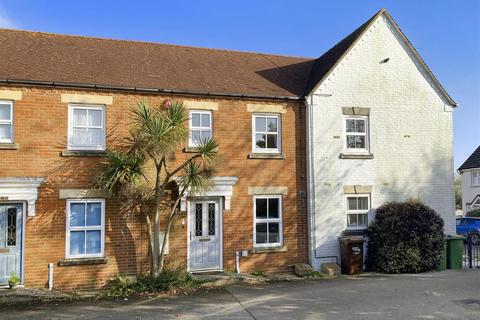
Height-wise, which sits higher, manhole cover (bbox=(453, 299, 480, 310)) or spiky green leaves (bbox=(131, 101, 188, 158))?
spiky green leaves (bbox=(131, 101, 188, 158))

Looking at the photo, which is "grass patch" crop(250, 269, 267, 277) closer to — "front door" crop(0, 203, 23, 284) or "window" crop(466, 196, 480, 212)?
"front door" crop(0, 203, 23, 284)

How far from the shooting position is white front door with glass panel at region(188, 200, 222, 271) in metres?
12.7

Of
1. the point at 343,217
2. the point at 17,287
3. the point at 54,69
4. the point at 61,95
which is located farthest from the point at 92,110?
the point at 343,217

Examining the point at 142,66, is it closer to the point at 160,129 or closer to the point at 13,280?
the point at 160,129

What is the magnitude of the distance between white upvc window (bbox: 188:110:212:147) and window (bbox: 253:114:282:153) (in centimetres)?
143

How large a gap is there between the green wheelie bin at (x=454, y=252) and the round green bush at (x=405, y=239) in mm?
587

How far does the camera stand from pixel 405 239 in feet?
43.4

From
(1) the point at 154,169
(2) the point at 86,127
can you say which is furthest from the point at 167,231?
(2) the point at 86,127

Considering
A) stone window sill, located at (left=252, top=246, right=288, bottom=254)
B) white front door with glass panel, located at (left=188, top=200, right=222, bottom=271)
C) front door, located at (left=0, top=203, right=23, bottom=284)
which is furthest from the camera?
stone window sill, located at (left=252, top=246, right=288, bottom=254)

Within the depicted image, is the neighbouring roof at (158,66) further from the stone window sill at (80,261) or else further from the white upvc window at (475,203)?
the white upvc window at (475,203)

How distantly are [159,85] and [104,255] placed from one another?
492cm

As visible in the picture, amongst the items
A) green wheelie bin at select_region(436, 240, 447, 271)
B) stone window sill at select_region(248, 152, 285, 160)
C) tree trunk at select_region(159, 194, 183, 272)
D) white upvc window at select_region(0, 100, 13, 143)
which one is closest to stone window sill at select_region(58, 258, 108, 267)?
tree trunk at select_region(159, 194, 183, 272)

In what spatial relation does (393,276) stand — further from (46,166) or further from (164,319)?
(46,166)

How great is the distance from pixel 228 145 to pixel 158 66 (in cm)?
347
